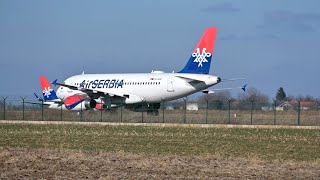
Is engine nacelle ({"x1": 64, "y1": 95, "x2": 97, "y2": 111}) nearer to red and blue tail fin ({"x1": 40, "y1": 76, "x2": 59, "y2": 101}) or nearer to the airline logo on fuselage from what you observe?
the airline logo on fuselage

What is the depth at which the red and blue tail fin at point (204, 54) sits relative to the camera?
5466 cm

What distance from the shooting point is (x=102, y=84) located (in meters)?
59.6

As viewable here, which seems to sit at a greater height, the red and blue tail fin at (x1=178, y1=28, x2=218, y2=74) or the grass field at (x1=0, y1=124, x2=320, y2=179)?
the red and blue tail fin at (x1=178, y1=28, x2=218, y2=74)

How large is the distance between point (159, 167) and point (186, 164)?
3.15ft

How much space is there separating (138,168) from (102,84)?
1699 inches

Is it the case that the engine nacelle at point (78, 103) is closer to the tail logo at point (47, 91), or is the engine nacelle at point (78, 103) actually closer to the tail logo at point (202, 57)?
the tail logo at point (47, 91)

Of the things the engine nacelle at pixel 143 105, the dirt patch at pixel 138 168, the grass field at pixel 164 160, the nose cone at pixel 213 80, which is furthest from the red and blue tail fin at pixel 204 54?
the dirt patch at pixel 138 168

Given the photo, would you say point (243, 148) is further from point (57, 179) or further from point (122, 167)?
point (57, 179)

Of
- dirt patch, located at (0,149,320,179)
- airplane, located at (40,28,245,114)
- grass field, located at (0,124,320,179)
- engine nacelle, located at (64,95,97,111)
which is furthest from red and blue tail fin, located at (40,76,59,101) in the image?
dirt patch, located at (0,149,320,179)

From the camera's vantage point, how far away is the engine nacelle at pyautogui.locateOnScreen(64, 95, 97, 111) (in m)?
56.8

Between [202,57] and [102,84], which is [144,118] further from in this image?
[102,84]

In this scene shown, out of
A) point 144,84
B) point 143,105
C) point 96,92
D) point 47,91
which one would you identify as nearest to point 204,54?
point 144,84

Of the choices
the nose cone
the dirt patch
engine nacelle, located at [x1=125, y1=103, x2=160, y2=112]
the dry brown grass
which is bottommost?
the dirt patch

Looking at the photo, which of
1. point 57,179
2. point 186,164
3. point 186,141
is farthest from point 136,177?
point 186,141
